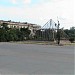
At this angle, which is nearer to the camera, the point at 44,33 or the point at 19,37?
the point at 44,33

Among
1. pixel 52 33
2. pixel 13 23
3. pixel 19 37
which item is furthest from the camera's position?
pixel 13 23

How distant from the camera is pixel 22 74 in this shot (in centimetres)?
995

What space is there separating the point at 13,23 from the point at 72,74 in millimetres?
138954

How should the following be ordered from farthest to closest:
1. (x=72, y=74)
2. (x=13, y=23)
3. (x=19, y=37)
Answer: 1. (x=13, y=23)
2. (x=19, y=37)
3. (x=72, y=74)

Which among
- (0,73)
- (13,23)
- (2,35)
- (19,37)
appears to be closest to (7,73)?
(0,73)

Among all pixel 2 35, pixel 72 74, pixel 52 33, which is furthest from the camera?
pixel 2 35

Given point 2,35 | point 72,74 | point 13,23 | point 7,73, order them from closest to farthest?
point 72,74 < point 7,73 < point 2,35 < point 13,23

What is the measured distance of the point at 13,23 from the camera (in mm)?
147500

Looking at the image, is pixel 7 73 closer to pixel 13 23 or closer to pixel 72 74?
pixel 72 74

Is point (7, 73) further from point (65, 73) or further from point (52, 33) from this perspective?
point (52, 33)

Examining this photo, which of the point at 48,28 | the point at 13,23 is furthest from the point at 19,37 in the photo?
the point at 13,23

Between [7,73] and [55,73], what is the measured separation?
1.79m

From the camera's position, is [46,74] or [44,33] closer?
[46,74]

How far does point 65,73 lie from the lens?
9.89m
